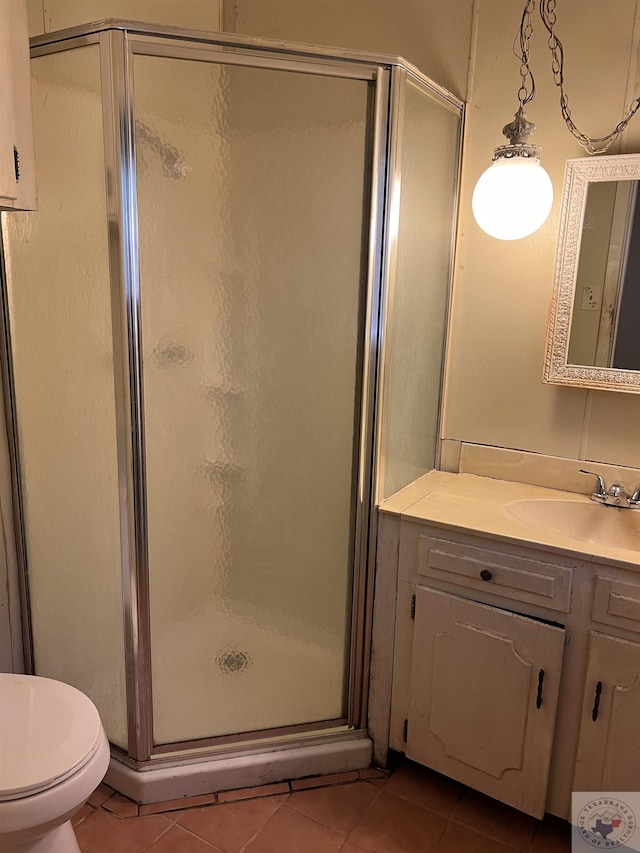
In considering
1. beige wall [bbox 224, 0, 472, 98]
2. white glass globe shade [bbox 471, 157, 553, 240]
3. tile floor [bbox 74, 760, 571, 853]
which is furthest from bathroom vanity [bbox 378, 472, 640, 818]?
beige wall [bbox 224, 0, 472, 98]

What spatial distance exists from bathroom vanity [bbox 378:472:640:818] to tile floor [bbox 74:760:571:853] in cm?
11

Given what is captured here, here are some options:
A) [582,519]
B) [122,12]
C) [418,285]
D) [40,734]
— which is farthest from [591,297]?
[40,734]

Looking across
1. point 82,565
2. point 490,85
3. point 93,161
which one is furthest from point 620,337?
point 82,565

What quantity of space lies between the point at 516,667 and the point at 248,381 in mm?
977

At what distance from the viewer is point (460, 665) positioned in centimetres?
170

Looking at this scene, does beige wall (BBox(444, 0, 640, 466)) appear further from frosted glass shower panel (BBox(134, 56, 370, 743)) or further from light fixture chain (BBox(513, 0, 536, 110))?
frosted glass shower panel (BBox(134, 56, 370, 743))

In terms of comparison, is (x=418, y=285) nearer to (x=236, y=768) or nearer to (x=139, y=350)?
(x=139, y=350)

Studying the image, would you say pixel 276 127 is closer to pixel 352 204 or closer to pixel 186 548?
pixel 352 204

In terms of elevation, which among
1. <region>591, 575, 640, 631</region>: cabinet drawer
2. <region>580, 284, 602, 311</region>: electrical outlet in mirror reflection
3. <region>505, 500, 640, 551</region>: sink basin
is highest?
<region>580, 284, 602, 311</region>: electrical outlet in mirror reflection

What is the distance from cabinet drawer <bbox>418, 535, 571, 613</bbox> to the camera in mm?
1549

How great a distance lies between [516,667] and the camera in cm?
161

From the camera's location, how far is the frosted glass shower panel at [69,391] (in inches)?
59.4

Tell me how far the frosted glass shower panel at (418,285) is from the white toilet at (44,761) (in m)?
0.94

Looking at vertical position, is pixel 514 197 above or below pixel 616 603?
above
